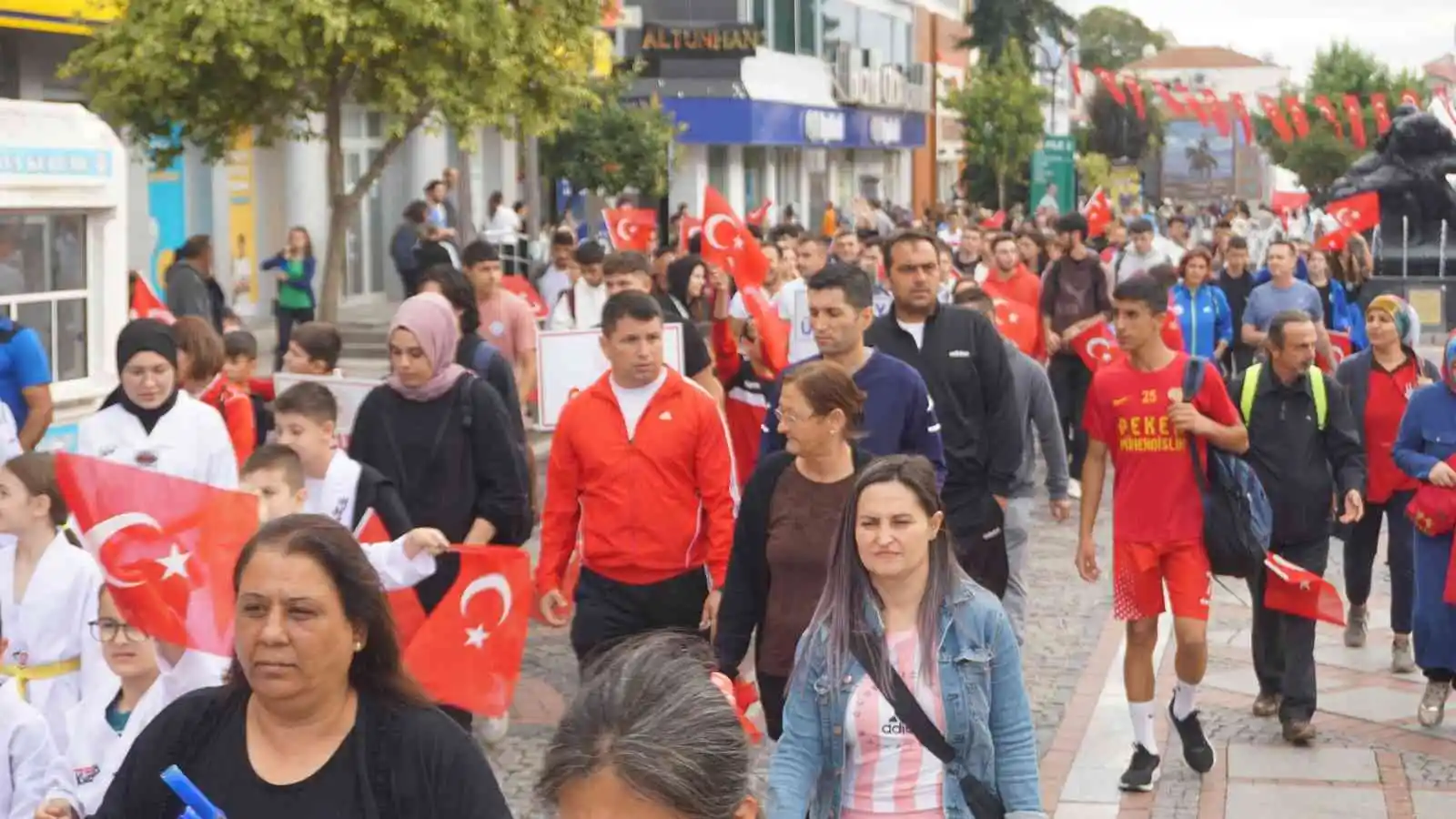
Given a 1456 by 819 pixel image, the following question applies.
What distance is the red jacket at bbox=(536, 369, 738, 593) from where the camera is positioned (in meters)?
7.79

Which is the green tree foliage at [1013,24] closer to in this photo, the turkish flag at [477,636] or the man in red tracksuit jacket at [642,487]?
the man in red tracksuit jacket at [642,487]

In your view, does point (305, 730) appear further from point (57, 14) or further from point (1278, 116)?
point (1278, 116)

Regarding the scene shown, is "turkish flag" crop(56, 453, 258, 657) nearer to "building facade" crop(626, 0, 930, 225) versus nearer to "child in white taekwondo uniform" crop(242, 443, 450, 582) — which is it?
"child in white taekwondo uniform" crop(242, 443, 450, 582)

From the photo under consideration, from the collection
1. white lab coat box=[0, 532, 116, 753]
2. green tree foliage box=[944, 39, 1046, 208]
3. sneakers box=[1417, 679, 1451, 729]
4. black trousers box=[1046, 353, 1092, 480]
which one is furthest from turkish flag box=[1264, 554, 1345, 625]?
green tree foliage box=[944, 39, 1046, 208]

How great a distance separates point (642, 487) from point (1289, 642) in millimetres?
2956

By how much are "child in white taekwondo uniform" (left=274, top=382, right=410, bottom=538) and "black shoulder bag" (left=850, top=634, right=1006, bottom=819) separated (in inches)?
102

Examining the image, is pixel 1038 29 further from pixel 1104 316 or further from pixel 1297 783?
pixel 1297 783

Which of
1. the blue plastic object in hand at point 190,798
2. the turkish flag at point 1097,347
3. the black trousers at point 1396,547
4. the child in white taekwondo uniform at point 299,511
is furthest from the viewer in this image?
the turkish flag at point 1097,347

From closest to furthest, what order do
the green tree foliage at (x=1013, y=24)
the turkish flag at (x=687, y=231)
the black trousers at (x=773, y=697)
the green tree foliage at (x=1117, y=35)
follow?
the black trousers at (x=773, y=697), the turkish flag at (x=687, y=231), the green tree foliage at (x=1013, y=24), the green tree foliage at (x=1117, y=35)

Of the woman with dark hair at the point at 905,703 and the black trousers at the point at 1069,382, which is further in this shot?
the black trousers at the point at 1069,382


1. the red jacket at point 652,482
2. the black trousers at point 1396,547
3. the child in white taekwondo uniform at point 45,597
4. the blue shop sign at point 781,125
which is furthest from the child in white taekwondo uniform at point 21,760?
the blue shop sign at point 781,125

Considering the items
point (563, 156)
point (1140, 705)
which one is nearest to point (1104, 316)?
point (1140, 705)

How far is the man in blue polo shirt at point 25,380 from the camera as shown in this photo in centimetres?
1052

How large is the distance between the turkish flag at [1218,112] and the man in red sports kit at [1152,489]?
131 feet
